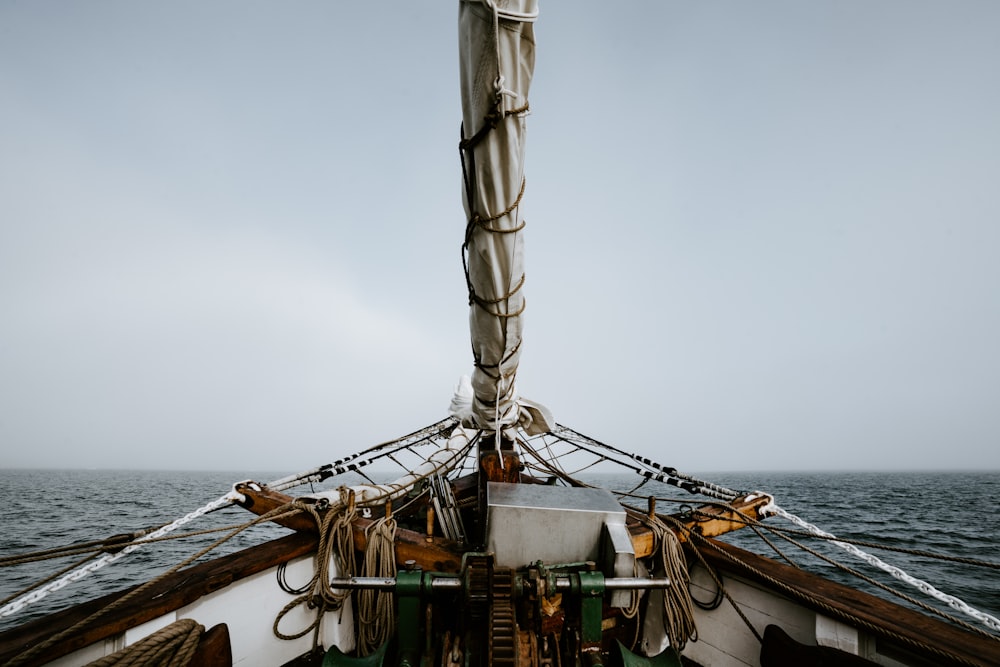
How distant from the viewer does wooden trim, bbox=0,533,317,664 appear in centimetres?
189

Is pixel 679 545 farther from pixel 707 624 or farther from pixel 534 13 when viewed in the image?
pixel 534 13

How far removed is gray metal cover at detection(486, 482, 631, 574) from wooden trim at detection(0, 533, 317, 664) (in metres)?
1.72

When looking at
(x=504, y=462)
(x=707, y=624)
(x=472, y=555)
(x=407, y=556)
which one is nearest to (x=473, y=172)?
(x=472, y=555)

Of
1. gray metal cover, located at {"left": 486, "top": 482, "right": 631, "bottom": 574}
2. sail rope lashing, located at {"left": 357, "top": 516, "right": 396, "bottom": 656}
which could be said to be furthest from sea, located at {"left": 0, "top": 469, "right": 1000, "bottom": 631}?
sail rope lashing, located at {"left": 357, "top": 516, "right": 396, "bottom": 656}

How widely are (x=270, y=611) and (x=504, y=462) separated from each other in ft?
6.74

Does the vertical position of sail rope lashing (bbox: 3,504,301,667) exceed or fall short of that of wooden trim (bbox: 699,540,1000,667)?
it exceeds it

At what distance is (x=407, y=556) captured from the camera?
2.99 m

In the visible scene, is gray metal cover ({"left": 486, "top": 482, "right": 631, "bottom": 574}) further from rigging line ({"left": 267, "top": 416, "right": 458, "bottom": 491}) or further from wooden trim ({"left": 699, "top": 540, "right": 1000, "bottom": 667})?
rigging line ({"left": 267, "top": 416, "right": 458, "bottom": 491})

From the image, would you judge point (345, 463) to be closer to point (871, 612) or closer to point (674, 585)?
point (674, 585)

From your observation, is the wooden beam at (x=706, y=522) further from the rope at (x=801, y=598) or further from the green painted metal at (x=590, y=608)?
the green painted metal at (x=590, y=608)

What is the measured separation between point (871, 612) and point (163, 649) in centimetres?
375

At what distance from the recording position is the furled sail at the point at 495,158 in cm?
196

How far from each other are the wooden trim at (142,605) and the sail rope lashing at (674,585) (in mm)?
2722

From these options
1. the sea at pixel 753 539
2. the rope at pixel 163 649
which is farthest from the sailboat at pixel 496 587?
the sea at pixel 753 539
